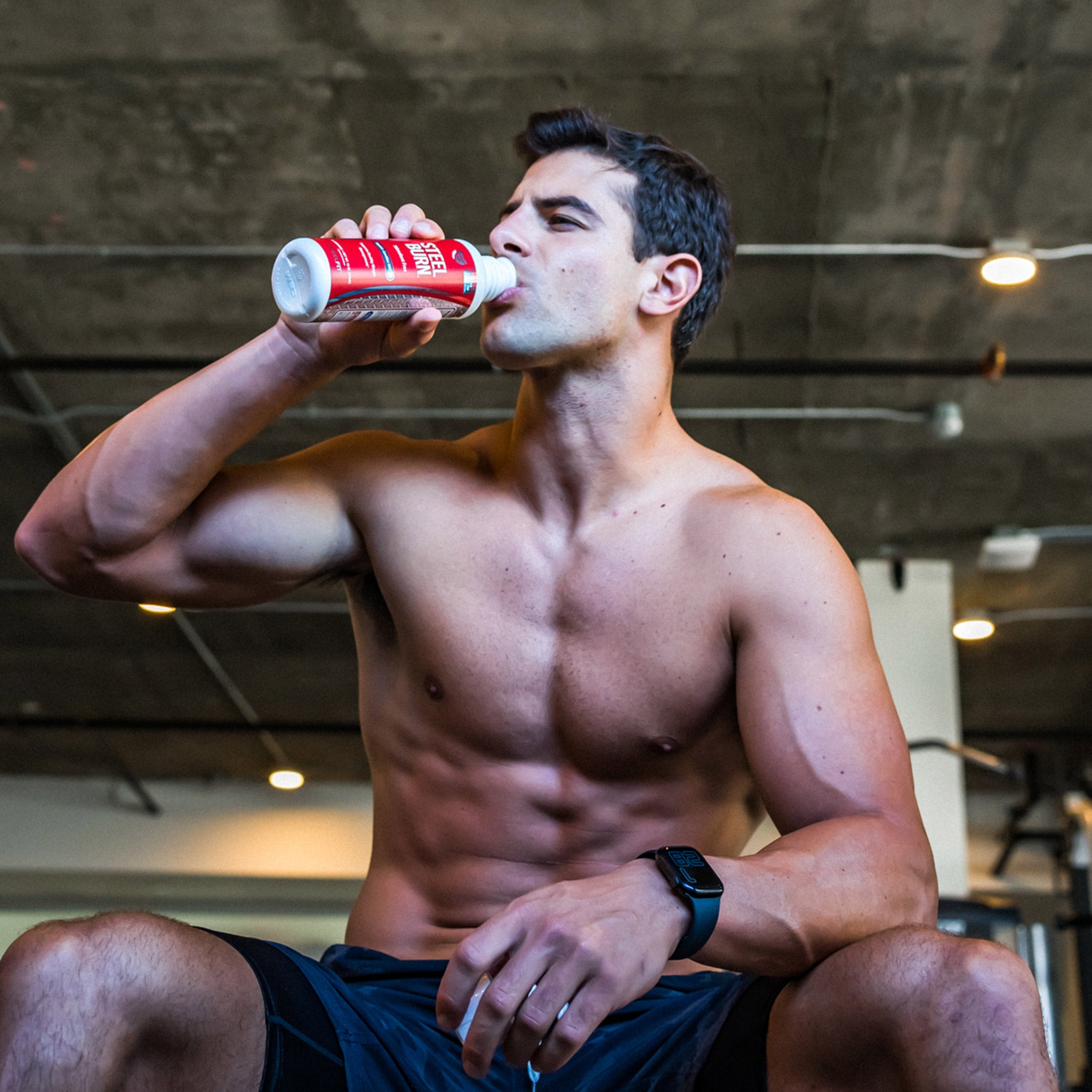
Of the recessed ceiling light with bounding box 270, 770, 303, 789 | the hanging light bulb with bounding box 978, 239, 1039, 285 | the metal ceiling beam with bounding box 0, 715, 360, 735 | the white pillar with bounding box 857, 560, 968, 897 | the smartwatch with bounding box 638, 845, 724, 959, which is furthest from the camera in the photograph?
the recessed ceiling light with bounding box 270, 770, 303, 789

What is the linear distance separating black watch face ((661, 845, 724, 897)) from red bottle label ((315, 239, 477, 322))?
587 mm

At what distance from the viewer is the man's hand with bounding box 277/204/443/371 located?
1321 mm

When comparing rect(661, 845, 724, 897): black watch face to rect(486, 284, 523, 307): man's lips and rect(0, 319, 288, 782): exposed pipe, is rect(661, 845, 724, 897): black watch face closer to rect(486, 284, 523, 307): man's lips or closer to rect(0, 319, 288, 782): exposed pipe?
rect(486, 284, 523, 307): man's lips

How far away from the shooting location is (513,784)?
1.42 m

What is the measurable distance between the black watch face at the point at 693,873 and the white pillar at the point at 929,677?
3.97 metres

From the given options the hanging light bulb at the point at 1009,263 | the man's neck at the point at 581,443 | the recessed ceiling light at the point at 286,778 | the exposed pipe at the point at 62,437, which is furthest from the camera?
the recessed ceiling light at the point at 286,778

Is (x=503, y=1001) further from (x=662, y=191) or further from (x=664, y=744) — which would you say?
(x=662, y=191)

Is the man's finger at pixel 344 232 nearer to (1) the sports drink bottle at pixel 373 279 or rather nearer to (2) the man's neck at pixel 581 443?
(1) the sports drink bottle at pixel 373 279

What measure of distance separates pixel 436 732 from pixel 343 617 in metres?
4.54

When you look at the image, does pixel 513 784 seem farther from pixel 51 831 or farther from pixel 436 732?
pixel 51 831

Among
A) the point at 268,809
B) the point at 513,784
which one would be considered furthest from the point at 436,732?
the point at 268,809

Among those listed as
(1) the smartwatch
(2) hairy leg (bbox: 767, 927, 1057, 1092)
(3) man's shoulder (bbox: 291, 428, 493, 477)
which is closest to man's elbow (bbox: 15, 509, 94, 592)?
(3) man's shoulder (bbox: 291, 428, 493, 477)

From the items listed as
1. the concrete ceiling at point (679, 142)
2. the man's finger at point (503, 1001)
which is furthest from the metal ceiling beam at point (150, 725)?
the man's finger at point (503, 1001)

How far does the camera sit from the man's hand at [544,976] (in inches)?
34.9
